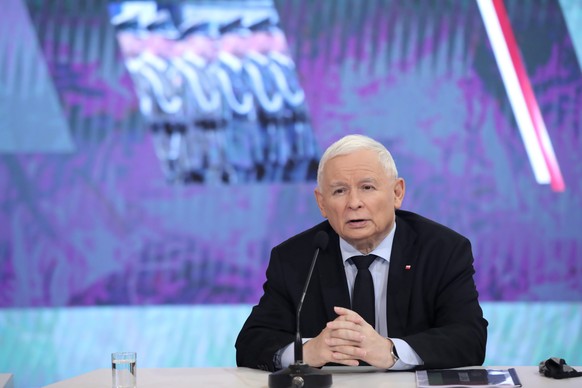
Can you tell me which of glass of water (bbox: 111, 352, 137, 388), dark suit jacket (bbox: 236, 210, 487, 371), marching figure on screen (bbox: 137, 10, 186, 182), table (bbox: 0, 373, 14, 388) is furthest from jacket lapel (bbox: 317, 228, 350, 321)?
marching figure on screen (bbox: 137, 10, 186, 182)

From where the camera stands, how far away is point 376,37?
4.53 meters

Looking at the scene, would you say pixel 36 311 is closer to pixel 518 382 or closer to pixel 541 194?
pixel 541 194

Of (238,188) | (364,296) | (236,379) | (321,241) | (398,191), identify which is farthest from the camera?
(238,188)

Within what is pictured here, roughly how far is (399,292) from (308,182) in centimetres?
179

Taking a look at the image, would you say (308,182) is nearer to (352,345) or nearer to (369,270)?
(369,270)

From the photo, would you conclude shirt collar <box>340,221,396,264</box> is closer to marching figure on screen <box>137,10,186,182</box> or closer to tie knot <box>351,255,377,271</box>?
tie knot <box>351,255,377,271</box>

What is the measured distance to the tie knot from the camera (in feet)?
9.40

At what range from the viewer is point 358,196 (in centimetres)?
283

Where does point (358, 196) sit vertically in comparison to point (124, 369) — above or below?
above

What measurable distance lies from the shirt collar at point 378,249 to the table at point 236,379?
20.9 inches

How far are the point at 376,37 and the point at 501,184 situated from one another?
3.12 ft

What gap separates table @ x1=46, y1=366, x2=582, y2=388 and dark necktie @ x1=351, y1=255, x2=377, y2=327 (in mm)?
391

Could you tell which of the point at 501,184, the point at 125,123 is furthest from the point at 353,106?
the point at 125,123

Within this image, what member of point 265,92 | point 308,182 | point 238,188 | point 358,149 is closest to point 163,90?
point 265,92
